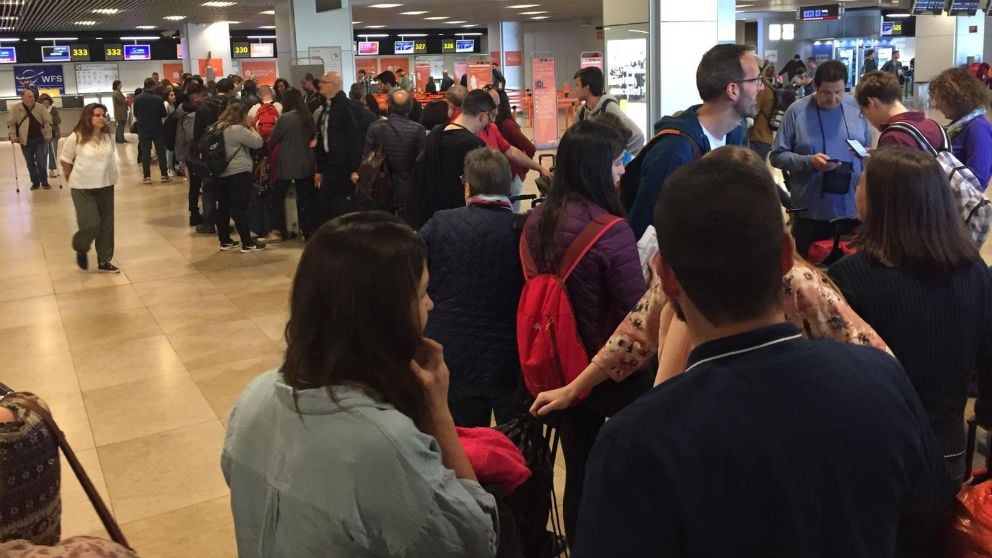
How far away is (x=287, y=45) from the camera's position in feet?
61.9

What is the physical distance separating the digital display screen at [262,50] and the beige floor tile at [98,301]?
29540mm

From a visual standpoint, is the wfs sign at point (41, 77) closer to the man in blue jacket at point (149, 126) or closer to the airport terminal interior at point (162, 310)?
the airport terminal interior at point (162, 310)

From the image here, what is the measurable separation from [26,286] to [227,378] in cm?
385

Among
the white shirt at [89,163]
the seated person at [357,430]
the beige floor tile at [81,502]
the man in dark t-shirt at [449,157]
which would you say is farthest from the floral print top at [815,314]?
the white shirt at [89,163]

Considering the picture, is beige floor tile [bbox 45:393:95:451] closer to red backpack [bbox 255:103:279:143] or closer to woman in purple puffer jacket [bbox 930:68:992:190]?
woman in purple puffer jacket [bbox 930:68:992:190]

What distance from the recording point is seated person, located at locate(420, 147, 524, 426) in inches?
123

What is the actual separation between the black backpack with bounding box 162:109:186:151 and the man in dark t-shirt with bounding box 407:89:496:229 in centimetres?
799

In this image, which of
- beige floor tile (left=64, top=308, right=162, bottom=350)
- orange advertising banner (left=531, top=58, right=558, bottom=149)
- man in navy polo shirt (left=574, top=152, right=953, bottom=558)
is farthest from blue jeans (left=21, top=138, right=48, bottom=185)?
man in navy polo shirt (left=574, top=152, right=953, bottom=558)

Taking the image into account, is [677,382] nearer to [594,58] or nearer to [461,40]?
[594,58]

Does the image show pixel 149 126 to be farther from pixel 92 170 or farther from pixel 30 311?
pixel 30 311

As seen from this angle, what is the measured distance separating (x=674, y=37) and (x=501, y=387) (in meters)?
6.35

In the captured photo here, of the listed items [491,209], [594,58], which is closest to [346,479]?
[491,209]

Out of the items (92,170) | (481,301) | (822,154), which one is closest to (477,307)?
(481,301)

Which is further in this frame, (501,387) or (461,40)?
(461,40)
